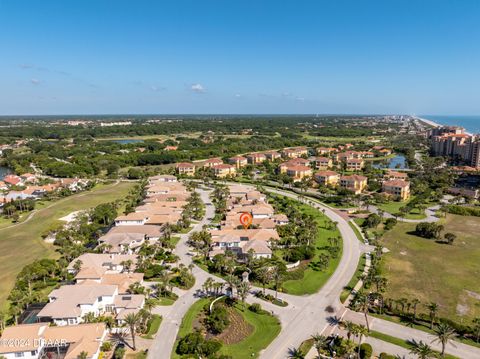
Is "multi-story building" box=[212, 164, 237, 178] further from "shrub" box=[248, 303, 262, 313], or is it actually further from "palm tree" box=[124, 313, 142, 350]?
"palm tree" box=[124, 313, 142, 350]

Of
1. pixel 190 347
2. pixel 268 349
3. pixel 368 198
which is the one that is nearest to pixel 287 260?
pixel 268 349

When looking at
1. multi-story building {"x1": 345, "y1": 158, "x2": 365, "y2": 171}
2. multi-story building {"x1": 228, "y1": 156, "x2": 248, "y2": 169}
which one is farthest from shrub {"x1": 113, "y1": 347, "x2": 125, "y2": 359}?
multi-story building {"x1": 345, "y1": 158, "x2": 365, "y2": 171}

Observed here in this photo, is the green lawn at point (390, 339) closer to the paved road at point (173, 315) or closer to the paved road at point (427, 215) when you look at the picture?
the paved road at point (173, 315)

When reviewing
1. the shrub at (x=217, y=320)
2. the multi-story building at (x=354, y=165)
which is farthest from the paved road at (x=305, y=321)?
Answer: the multi-story building at (x=354, y=165)

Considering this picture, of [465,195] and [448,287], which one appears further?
[465,195]

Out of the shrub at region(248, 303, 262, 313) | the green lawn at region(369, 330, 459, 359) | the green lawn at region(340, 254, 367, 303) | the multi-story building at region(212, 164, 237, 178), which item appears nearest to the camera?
the green lawn at region(369, 330, 459, 359)

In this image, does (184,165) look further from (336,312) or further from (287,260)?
(336,312)

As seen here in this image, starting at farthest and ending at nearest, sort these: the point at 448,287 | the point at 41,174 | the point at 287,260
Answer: the point at 41,174 < the point at 287,260 < the point at 448,287
